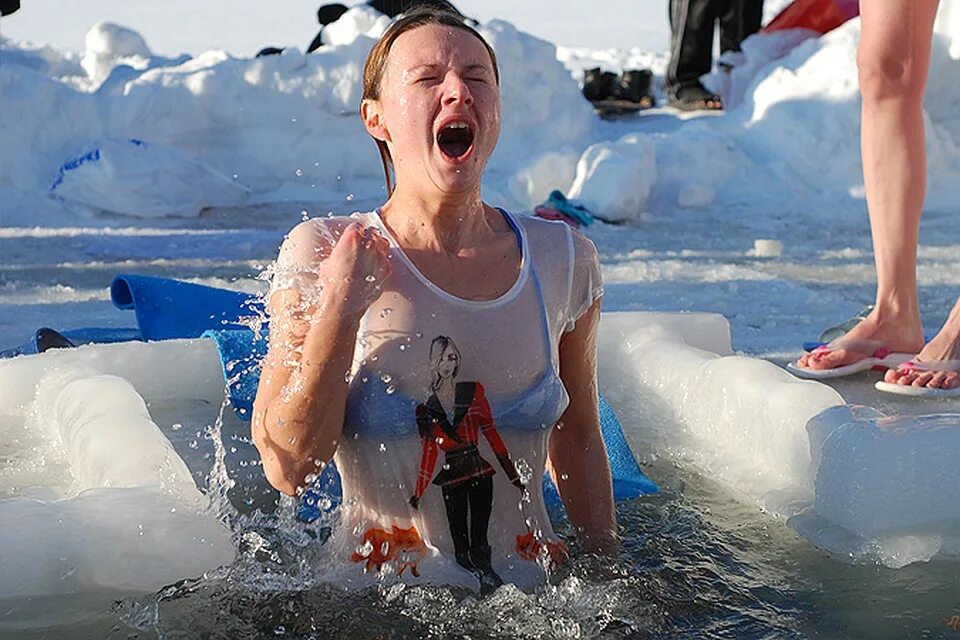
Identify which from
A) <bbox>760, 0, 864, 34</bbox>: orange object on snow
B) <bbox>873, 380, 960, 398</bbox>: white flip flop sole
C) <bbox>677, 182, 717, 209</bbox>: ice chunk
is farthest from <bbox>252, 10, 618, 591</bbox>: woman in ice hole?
<bbox>760, 0, 864, 34</bbox>: orange object on snow

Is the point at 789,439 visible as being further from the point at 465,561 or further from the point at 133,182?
the point at 133,182

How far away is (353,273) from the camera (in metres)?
1.92

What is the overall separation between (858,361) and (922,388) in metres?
0.28

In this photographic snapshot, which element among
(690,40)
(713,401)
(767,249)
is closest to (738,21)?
(690,40)

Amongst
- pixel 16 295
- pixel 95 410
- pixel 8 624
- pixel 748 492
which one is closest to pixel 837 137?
pixel 16 295

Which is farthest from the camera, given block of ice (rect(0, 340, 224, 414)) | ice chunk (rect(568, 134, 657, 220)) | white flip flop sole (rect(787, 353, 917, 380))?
ice chunk (rect(568, 134, 657, 220))

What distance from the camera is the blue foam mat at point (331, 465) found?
9.02 feet

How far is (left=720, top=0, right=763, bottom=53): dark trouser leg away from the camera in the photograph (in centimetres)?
1087

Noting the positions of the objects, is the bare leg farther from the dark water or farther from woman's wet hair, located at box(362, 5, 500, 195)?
woman's wet hair, located at box(362, 5, 500, 195)

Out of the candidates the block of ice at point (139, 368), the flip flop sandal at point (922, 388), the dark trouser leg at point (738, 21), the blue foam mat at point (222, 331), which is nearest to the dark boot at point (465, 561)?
the blue foam mat at point (222, 331)

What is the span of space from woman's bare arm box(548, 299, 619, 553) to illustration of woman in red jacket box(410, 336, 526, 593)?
206mm

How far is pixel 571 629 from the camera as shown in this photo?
6.59ft

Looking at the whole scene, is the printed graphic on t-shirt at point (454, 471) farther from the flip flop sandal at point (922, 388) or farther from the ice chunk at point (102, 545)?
the flip flop sandal at point (922, 388)

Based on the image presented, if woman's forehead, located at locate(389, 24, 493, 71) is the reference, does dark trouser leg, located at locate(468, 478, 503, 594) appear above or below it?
below
